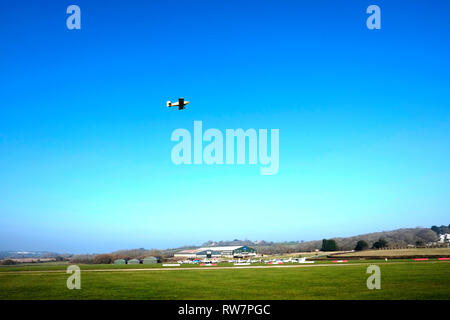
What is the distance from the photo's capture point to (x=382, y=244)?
484 feet

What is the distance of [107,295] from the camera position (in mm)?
30828
